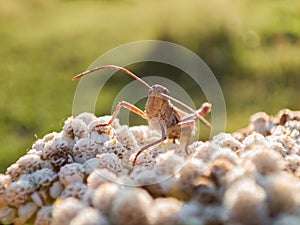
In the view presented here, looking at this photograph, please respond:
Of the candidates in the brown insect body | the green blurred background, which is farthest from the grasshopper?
the green blurred background

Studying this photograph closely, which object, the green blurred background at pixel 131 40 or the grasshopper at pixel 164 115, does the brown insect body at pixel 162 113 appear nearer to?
the grasshopper at pixel 164 115

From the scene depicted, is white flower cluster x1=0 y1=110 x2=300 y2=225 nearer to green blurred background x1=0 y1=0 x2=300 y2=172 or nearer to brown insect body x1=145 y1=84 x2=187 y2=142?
brown insect body x1=145 y1=84 x2=187 y2=142

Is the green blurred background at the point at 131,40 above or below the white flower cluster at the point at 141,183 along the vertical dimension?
above

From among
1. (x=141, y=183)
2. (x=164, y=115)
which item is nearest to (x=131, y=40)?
(x=164, y=115)

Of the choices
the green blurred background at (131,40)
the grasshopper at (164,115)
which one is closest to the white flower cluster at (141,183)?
the grasshopper at (164,115)

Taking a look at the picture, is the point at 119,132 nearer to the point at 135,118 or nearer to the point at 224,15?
the point at 135,118

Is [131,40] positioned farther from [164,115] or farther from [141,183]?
[141,183]
